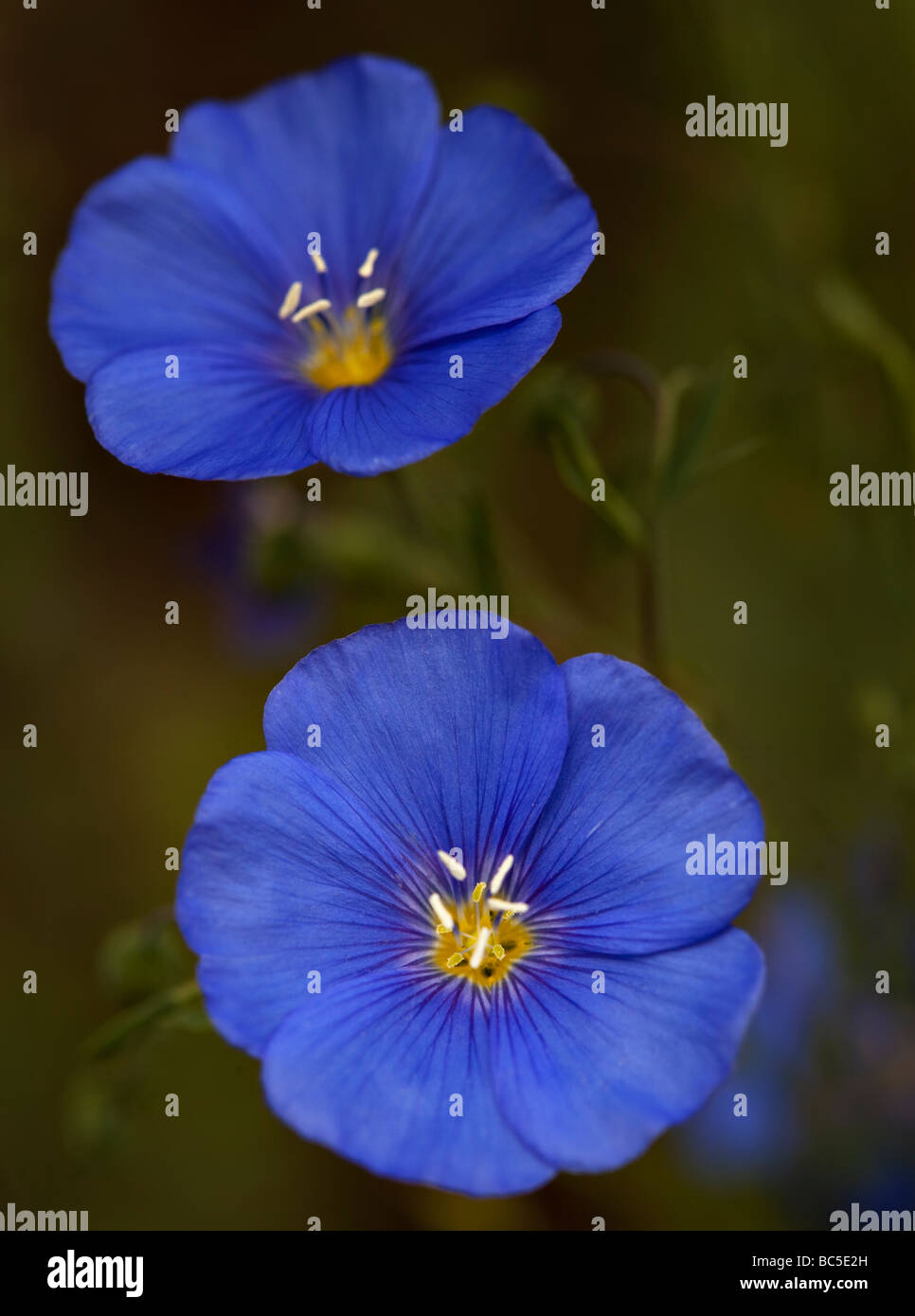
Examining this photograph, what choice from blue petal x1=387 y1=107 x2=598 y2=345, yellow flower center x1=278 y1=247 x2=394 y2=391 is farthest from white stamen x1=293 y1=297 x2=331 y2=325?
blue petal x1=387 y1=107 x2=598 y2=345

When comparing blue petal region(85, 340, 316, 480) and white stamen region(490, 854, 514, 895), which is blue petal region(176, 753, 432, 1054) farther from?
blue petal region(85, 340, 316, 480)

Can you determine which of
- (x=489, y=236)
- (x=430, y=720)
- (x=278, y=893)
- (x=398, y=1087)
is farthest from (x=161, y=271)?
(x=398, y=1087)

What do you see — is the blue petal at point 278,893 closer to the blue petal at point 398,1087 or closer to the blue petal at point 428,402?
the blue petal at point 398,1087

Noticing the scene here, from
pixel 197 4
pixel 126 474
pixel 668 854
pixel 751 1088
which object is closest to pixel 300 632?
pixel 126 474

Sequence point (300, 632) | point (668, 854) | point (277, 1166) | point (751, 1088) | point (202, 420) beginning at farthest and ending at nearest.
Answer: point (277, 1166) → point (300, 632) → point (751, 1088) → point (202, 420) → point (668, 854)

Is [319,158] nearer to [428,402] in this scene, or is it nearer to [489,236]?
[489,236]

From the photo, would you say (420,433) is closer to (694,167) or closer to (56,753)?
(694,167)
